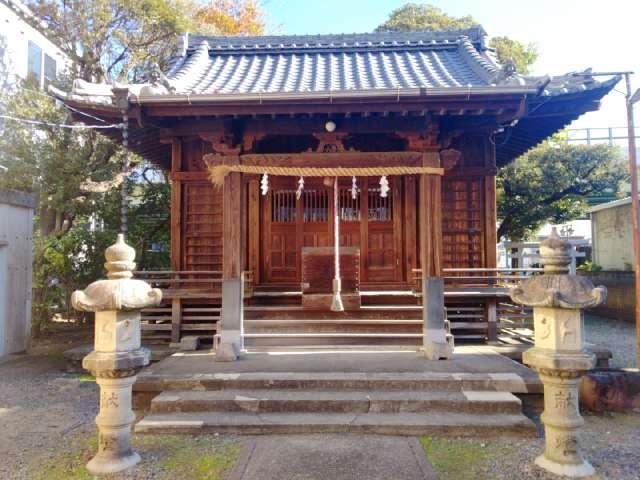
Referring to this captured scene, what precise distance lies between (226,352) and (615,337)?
29.9 ft

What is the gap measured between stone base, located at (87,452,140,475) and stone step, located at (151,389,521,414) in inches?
37.6

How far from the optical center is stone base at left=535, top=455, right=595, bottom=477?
338 centimetres

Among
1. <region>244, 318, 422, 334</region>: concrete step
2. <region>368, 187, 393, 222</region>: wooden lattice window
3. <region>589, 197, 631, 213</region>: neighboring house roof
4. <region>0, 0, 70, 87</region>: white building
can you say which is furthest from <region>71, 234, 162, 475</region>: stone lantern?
<region>589, 197, 631, 213</region>: neighboring house roof

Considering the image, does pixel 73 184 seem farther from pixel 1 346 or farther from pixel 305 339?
pixel 305 339

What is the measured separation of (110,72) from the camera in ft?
42.2

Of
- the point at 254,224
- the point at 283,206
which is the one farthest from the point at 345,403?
the point at 283,206

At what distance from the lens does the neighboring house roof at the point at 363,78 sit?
536 cm

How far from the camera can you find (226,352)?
5828mm

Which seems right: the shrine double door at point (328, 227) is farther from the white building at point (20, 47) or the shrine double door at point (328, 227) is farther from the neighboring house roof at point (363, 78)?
the white building at point (20, 47)

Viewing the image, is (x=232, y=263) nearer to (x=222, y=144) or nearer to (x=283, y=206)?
(x=222, y=144)

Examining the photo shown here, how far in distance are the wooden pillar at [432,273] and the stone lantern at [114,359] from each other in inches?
146

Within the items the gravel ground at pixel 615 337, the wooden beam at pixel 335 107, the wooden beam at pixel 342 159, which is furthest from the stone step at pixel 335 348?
the gravel ground at pixel 615 337

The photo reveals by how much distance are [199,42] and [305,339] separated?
6999mm

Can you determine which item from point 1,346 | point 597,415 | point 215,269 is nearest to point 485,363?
point 597,415
